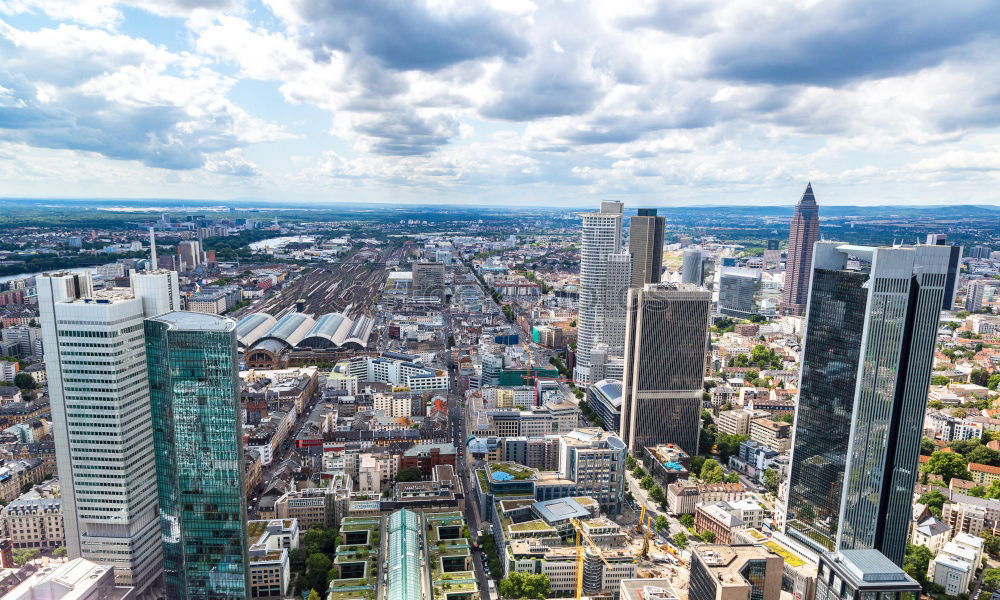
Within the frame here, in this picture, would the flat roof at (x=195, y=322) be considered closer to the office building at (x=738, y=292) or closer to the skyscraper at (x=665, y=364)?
the skyscraper at (x=665, y=364)

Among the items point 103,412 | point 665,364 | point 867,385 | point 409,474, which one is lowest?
point 409,474

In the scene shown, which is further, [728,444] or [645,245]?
[645,245]

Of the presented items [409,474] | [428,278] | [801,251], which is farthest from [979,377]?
[428,278]

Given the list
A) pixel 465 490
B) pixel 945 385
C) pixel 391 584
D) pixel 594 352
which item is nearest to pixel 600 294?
pixel 594 352

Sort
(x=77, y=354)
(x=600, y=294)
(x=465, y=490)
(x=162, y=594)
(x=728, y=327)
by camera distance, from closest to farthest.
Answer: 1. (x=77, y=354)
2. (x=162, y=594)
3. (x=465, y=490)
4. (x=600, y=294)
5. (x=728, y=327)

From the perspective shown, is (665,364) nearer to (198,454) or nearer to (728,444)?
(728,444)

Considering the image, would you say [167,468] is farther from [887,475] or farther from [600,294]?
[600,294]

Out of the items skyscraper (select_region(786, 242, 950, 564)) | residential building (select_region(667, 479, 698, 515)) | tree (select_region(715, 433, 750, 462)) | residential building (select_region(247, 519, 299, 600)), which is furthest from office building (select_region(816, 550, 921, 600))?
tree (select_region(715, 433, 750, 462))
